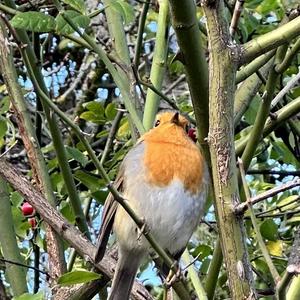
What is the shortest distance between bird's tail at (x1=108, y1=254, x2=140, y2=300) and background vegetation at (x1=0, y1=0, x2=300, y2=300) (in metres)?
0.03

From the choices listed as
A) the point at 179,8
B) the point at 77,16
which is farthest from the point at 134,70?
the point at 179,8

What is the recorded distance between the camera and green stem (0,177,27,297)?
2426 mm

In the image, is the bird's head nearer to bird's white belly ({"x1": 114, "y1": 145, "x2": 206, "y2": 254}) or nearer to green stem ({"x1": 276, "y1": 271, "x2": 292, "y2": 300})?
bird's white belly ({"x1": 114, "y1": 145, "x2": 206, "y2": 254})

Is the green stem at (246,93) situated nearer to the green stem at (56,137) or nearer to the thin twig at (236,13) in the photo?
the green stem at (56,137)

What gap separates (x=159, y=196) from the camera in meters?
2.37

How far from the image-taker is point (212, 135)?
4.63ft

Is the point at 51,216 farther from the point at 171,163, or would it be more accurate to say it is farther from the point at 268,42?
the point at 268,42

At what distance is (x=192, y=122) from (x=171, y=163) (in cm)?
13

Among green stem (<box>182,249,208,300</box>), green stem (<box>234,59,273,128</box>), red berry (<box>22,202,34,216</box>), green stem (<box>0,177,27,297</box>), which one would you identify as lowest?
green stem (<box>182,249,208,300</box>)

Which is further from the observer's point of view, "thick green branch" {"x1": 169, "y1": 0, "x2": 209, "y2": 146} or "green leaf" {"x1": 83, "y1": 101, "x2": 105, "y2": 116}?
"green leaf" {"x1": 83, "y1": 101, "x2": 105, "y2": 116}

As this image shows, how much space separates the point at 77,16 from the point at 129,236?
0.73 meters

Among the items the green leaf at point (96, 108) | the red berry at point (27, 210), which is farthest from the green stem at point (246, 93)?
the red berry at point (27, 210)

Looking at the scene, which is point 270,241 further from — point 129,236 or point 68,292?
point 68,292

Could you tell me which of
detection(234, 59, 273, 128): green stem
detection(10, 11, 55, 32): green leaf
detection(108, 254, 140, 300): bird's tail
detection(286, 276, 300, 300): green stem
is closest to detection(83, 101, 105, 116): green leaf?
detection(108, 254, 140, 300): bird's tail
